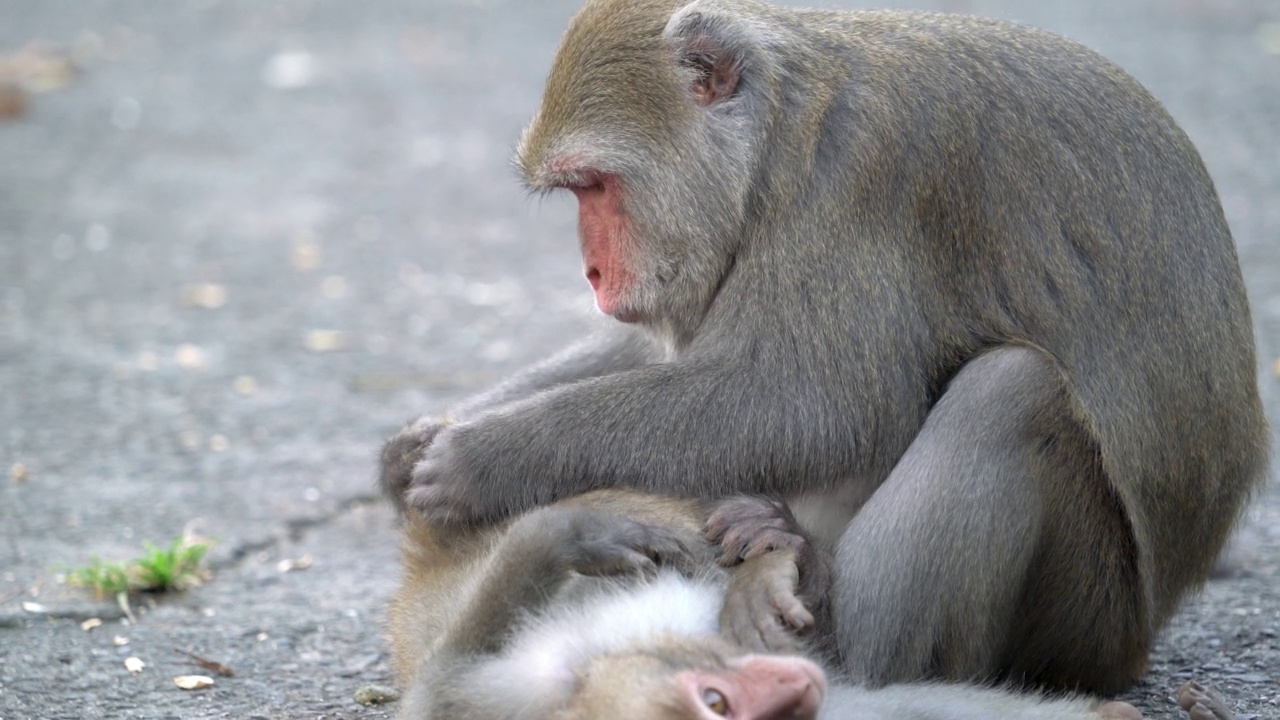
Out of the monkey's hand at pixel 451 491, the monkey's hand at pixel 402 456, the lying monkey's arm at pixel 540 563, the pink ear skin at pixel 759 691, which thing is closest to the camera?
the pink ear skin at pixel 759 691

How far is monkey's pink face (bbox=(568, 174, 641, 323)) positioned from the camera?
3.90 meters

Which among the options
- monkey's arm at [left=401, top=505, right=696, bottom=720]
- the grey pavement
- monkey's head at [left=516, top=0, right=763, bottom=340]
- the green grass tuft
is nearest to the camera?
monkey's arm at [left=401, top=505, right=696, bottom=720]

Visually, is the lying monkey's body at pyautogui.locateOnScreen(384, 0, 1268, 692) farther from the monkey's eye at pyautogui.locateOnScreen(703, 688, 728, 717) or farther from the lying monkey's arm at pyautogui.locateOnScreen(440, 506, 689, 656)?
the monkey's eye at pyautogui.locateOnScreen(703, 688, 728, 717)

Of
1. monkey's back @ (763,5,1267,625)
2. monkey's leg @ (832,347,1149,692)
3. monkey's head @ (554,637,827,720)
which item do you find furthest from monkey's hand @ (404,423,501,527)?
monkey's back @ (763,5,1267,625)

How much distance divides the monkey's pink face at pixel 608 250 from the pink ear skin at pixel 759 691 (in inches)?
50.1

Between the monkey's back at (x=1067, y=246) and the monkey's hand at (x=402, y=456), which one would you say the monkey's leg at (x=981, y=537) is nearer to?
the monkey's back at (x=1067, y=246)

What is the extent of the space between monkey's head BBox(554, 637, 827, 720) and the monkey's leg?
47 cm

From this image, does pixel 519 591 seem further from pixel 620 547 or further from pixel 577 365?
pixel 577 365

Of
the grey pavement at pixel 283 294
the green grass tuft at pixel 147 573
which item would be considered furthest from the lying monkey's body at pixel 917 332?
the green grass tuft at pixel 147 573

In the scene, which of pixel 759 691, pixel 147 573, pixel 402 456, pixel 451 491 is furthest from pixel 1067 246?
pixel 147 573

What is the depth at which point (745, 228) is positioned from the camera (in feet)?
12.5

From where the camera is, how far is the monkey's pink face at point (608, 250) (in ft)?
12.8

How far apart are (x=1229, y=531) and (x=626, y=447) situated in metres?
1.61

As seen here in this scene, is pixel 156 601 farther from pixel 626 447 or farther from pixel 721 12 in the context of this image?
pixel 721 12
